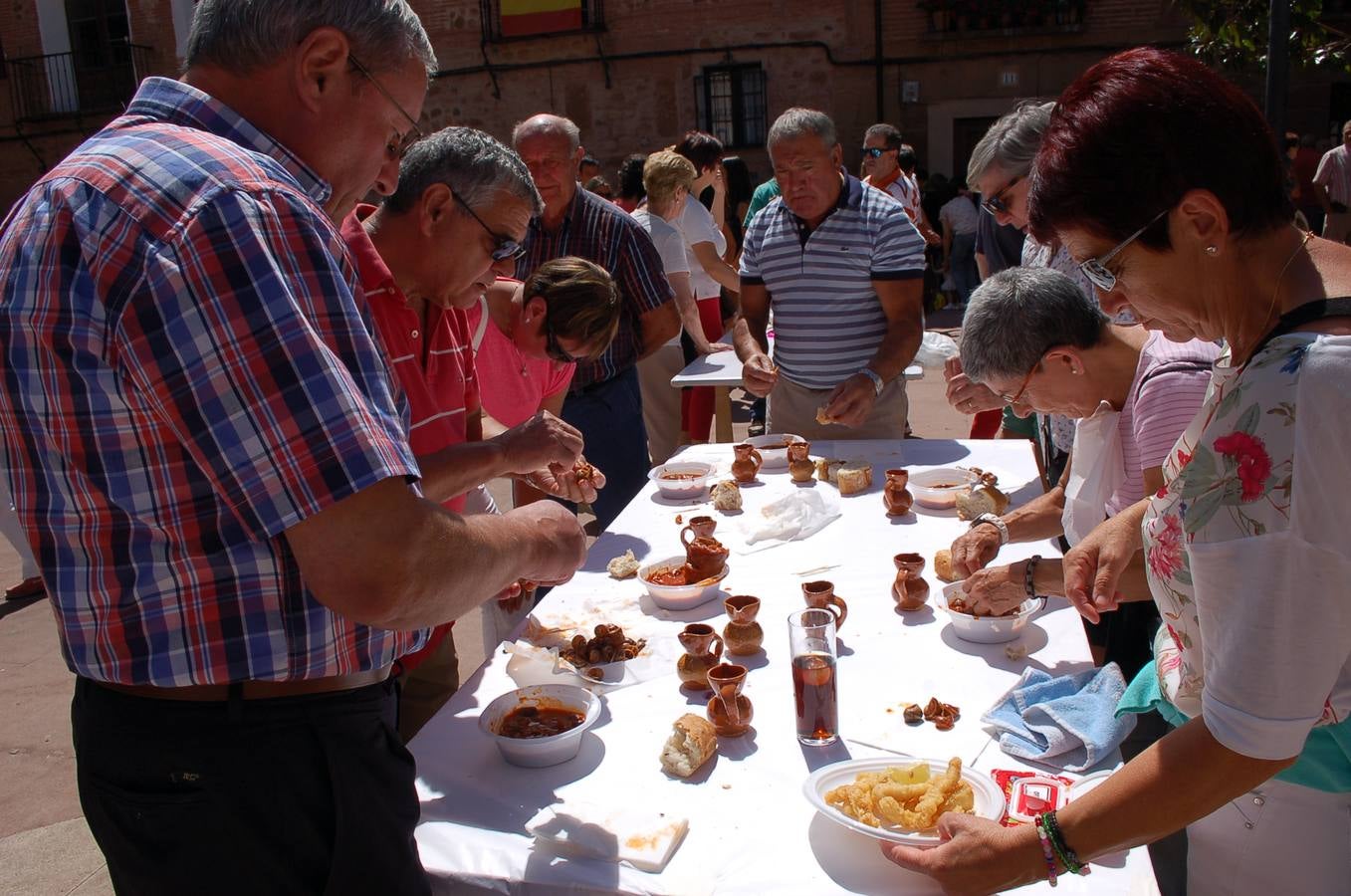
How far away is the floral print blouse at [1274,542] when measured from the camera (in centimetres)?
105

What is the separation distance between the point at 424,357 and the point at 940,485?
1657 mm

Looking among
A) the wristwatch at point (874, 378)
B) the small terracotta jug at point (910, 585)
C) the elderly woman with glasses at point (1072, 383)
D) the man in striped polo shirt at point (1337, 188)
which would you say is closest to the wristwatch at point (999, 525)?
the elderly woman with glasses at point (1072, 383)

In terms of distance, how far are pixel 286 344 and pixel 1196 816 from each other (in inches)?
46.8

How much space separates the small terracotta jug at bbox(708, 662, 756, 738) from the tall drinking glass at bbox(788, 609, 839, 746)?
0.09m

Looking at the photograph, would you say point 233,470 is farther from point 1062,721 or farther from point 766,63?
point 766,63

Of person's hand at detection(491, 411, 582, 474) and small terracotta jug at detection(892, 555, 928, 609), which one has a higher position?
person's hand at detection(491, 411, 582, 474)

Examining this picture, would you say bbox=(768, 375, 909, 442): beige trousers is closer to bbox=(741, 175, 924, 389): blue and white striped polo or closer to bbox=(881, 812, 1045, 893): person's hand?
bbox=(741, 175, 924, 389): blue and white striped polo

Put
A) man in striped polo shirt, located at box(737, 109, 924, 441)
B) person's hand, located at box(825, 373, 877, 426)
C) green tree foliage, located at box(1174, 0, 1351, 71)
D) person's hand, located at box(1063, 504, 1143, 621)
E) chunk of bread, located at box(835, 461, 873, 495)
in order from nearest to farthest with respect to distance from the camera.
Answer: person's hand, located at box(1063, 504, 1143, 621) → chunk of bread, located at box(835, 461, 873, 495) → person's hand, located at box(825, 373, 877, 426) → man in striped polo shirt, located at box(737, 109, 924, 441) → green tree foliage, located at box(1174, 0, 1351, 71)

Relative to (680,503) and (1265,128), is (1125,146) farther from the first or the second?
(680,503)

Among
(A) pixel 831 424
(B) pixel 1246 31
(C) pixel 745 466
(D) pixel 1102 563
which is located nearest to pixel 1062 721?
(D) pixel 1102 563

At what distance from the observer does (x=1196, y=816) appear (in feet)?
3.93

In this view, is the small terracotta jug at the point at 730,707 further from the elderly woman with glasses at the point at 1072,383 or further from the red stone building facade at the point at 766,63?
the red stone building facade at the point at 766,63

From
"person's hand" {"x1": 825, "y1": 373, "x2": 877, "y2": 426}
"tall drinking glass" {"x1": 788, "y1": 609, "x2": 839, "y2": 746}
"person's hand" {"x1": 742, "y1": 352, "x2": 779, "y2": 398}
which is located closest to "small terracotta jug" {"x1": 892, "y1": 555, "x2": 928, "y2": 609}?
"tall drinking glass" {"x1": 788, "y1": 609, "x2": 839, "y2": 746}

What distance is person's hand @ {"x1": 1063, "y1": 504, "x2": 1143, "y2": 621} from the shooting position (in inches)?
70.7
